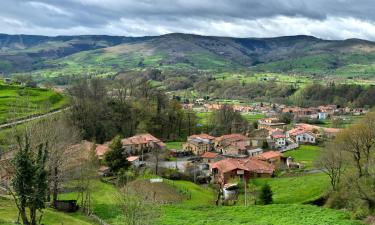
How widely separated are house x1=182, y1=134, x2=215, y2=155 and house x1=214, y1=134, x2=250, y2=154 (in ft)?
6.30

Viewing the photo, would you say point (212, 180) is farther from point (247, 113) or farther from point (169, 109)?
point (247, 113)

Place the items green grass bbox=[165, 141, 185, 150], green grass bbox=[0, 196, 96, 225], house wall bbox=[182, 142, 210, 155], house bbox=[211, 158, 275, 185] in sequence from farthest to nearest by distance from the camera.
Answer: green grass bbox=[165, 141, 185, 150] < house wall bbox=[182, 142, 210, 155] < house bbox=[211, 158, 275, 185] < green grass bbox=[0, 196, 96, 225]

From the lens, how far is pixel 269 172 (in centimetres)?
6825

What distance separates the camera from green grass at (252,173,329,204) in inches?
1935

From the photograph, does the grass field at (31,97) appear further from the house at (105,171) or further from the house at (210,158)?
the house at (210,158)

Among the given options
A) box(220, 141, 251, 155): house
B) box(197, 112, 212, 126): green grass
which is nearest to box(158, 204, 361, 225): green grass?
box(220, 141, 251, 155): house

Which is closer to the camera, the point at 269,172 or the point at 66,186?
the point at 66,186

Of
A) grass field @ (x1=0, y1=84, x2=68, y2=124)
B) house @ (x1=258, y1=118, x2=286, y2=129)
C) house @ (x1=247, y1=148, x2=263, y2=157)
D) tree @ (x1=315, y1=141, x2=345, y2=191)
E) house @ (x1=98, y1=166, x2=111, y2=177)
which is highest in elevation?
grass field @ (x1=0, y1=84, x2=68, y2=124)

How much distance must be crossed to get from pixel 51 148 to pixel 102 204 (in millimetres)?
8965

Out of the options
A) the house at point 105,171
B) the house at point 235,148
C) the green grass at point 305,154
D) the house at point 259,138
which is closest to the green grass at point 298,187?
the green grass at point 305,154

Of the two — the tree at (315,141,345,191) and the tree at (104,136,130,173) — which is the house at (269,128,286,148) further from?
the tree at (315,141,345,191)

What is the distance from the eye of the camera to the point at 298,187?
54969 mm

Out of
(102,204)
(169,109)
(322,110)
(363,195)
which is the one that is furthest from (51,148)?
(322,110)

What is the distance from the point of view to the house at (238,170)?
6568 centimetres
